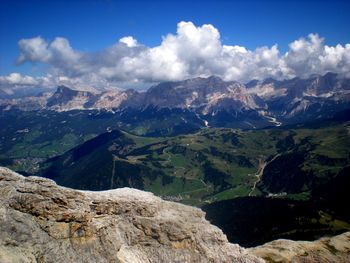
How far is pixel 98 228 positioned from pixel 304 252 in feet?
321

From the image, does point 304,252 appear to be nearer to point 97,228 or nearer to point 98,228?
point 98,228

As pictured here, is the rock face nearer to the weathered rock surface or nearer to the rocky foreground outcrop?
the rocky foreground outcrop

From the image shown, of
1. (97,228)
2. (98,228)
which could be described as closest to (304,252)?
(98,228)

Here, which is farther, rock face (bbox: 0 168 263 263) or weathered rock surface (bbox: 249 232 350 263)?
weathered rock surface (bbox: 249 232 350 263)

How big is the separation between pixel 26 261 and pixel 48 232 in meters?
7.06

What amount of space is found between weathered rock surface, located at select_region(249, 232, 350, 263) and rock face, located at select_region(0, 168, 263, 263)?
47303 mm

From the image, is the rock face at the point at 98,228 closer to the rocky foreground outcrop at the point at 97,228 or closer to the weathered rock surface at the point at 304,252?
the rocky foreground outcrop at the point at 97,228

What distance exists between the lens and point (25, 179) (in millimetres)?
70188

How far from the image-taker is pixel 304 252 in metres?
139

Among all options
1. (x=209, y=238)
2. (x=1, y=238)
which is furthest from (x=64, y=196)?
(x=209, y=238)

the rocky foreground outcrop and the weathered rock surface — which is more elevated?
the rocky foreground outcrop

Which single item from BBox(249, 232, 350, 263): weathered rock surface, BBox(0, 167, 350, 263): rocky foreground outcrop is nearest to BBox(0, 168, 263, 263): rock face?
BBox(0, 167, 350, 263): rocky foreground outcrop

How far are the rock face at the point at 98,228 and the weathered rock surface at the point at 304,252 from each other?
47303mm

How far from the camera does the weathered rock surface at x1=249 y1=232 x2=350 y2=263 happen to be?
132000 millimetres
